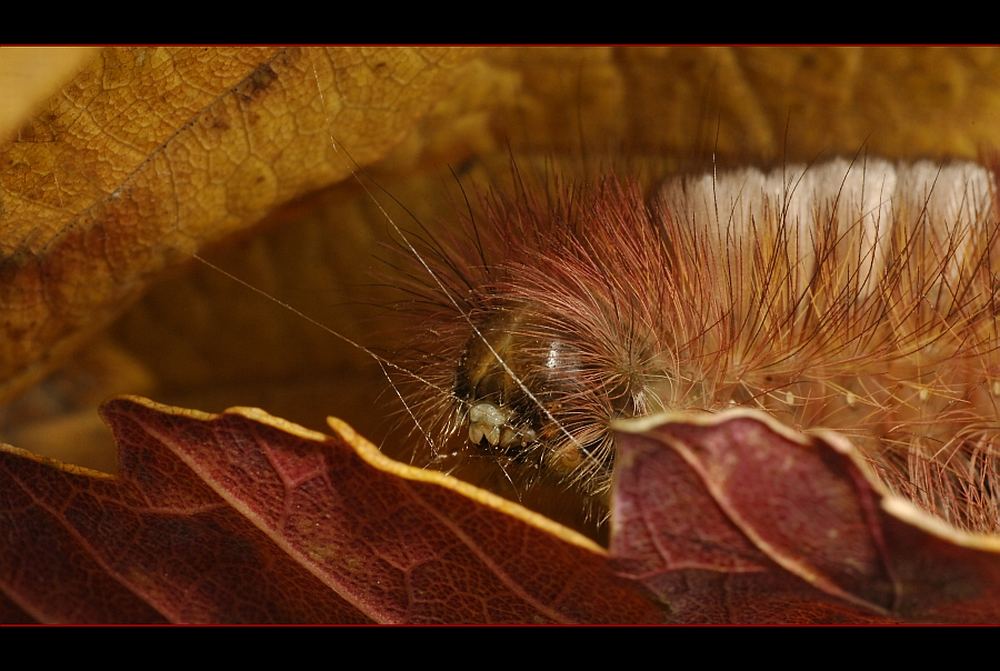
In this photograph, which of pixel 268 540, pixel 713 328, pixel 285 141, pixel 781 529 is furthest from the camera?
pixel 285 141

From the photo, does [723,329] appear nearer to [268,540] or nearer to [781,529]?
[781,529]

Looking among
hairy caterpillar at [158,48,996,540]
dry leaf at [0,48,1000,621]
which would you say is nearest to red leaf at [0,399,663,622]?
dry leaf at [0,48,1000,621]

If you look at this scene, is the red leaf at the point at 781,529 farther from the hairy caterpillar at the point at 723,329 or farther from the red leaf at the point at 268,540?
the hairy caterpillar at the point at 723,329

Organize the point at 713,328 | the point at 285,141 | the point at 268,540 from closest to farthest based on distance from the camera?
the point at 268,540 → the point at 713,328 → the point at 285,141

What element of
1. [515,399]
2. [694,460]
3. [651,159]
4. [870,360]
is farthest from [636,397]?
[651,159]

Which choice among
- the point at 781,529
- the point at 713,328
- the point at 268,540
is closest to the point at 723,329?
the point at 713,328

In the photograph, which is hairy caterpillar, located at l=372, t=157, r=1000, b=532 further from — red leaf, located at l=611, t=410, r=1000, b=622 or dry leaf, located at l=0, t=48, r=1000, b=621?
red leaf, located at l=611, t=410, r=1000, b=622
